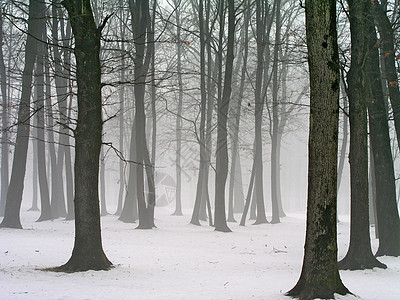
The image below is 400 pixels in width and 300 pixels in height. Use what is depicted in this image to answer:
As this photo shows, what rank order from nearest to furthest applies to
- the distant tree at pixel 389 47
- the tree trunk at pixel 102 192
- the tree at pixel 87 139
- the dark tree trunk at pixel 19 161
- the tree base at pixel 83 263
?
the tree base at pixel 83 263 → the tree at pixel 87 139 → the distant tree at pixel 389 47 → the dark tree trunk at pixel 19 161 → the tree trunk at pixel 102 192

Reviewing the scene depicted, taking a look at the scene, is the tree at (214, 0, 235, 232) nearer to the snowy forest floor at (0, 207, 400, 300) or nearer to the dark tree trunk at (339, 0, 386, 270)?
the snowy forest floor at (0, 207, 400, 300)

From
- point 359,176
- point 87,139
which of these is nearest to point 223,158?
point 359,176

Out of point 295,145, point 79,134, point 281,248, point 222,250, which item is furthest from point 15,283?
point 295,145

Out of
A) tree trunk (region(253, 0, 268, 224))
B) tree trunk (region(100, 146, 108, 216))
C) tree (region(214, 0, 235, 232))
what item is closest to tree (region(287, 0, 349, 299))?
tree (region(214, 0, 235, 232))

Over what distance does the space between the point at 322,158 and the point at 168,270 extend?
5067mm

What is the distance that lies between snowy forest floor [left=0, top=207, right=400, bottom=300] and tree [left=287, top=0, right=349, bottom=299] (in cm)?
52

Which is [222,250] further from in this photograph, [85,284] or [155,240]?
[85,284]

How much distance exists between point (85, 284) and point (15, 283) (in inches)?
46.7

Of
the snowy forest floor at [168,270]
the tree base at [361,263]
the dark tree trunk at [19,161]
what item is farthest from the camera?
the dark tree trunk at [19,161]

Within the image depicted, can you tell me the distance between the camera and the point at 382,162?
12328mm

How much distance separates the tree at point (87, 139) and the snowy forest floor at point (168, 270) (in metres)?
0.67

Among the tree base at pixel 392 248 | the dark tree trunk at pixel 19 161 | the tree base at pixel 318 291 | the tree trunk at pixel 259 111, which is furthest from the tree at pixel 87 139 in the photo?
the tree trunk at pixel 259 111

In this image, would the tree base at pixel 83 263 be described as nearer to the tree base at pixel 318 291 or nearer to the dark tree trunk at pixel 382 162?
the tree base at pixel 318 291

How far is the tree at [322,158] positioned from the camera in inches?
268
